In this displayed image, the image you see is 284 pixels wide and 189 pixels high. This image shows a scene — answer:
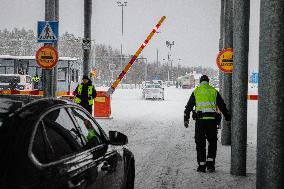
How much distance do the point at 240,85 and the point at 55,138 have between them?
217 inches

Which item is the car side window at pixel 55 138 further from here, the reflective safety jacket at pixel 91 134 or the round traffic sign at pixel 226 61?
the round traffic sign at pixel 226 61

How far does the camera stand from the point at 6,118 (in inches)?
118

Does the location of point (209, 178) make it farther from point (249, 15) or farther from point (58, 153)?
point (58, 153)

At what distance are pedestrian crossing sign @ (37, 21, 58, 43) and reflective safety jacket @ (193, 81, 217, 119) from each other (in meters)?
4.70

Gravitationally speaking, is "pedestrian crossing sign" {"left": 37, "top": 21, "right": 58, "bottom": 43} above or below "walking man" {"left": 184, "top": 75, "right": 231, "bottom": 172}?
above

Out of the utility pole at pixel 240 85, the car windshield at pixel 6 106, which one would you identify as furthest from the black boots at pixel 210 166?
the car windshield at pixel 6 106

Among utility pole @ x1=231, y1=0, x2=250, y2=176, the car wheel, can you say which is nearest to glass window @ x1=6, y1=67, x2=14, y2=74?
utility pole @ x1=231, y1=0, x2=250, y2=176

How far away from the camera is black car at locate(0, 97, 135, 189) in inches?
109

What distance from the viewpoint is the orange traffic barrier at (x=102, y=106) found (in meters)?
20.3

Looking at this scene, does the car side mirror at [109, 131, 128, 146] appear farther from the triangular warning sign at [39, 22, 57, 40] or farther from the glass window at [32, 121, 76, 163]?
the triangular warning sign at [39, 22, 57, 40]

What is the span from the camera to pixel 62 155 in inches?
134

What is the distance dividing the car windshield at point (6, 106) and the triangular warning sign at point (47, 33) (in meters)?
8.77

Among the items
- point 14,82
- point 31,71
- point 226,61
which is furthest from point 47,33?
point 31,71

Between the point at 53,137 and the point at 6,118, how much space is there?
0.49 m
